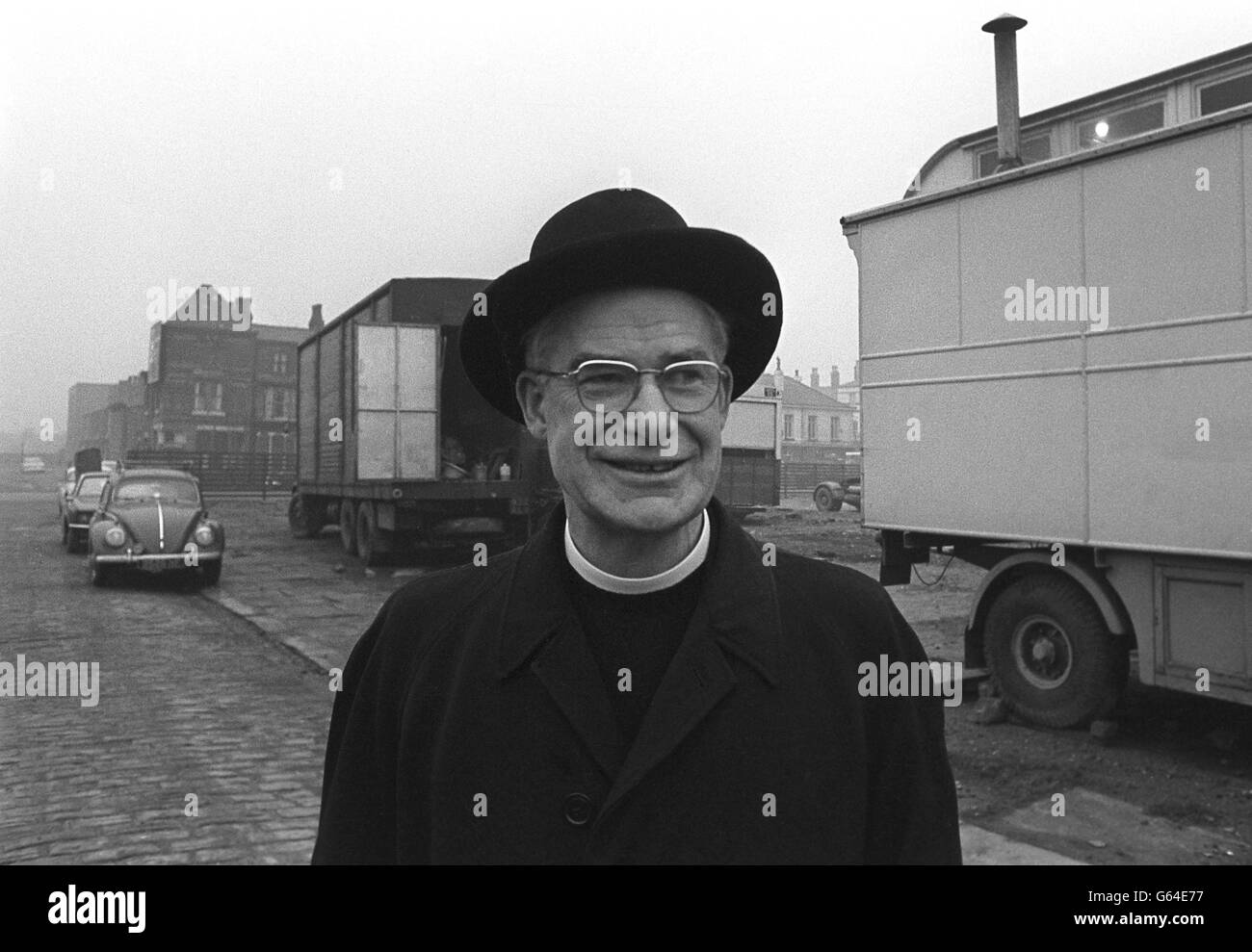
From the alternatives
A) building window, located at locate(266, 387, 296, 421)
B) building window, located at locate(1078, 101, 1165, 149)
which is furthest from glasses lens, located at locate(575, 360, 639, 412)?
building window, located at locate(266, 387, 296, 421)

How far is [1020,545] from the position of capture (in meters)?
7.05

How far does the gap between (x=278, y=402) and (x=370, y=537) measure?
43.4 m

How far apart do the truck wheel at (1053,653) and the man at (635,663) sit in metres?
5.27

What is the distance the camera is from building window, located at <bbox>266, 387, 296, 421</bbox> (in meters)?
56.5

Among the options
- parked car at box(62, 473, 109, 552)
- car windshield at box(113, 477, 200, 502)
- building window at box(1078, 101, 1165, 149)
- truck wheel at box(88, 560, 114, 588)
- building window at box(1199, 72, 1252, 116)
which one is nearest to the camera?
building window at box(1199, 72, 1252, 116)

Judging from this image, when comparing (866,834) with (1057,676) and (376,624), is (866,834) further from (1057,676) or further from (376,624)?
(1057,676)

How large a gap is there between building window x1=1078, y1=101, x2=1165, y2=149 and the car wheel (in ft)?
37.8

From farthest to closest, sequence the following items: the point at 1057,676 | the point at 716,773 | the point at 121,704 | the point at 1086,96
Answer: the point at 1086,96, the point at 121,704, the point at 1057,676, the point at 716,773

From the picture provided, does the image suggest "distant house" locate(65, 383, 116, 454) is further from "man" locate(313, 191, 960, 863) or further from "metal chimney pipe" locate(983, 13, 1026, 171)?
"man" locate(313, 191, 960, 863)

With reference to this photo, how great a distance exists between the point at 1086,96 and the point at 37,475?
73.8m

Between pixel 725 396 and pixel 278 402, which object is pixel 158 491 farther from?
pixel 278 402

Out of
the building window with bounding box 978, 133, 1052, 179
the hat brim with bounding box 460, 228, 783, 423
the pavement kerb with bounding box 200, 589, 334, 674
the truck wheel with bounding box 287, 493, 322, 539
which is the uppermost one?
the building window with bounding box 978, 133, 1052, 179
